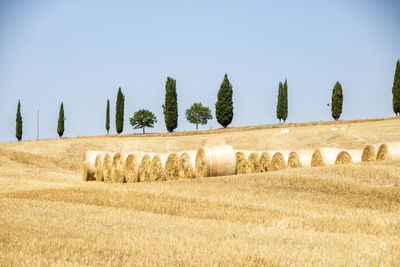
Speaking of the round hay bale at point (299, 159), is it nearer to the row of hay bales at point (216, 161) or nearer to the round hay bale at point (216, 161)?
the row of hay bales at point (216, 161)

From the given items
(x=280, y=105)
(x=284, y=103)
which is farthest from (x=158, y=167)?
(x=280, y=105)

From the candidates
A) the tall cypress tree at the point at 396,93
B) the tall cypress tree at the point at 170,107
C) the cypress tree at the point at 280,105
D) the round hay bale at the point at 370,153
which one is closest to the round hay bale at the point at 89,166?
the round hay bale at the point at 370,153

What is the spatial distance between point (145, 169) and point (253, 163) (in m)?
4.90

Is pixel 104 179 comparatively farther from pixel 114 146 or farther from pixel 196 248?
pixel 114 146

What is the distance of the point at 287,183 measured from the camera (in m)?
14.1

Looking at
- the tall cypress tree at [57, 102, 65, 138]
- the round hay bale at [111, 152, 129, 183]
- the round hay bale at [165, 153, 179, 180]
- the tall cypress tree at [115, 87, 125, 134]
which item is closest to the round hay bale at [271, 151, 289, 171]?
the round hay bale at [165, 153, 179, 180]

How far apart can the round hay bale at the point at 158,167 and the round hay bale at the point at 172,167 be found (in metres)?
0.32

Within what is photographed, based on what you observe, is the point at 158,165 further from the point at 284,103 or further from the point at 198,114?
the point at 198,114

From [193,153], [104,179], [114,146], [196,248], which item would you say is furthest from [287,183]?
[114,146]

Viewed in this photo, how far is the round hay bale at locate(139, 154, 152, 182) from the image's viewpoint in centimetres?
1978

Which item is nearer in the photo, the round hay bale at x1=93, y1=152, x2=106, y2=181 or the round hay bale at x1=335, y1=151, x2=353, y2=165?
the round hay bale at x1=335, y1=151, x2=353, y2=165

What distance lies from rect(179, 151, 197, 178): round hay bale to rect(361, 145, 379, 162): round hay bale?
7.27m

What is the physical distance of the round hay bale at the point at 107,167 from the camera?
73.0 ft

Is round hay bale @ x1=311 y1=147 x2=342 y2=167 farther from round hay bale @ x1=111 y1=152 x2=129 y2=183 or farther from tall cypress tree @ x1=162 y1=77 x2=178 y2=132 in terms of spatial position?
tall cypress tree @ x1=162 y1=77 x2=178 y2=132
